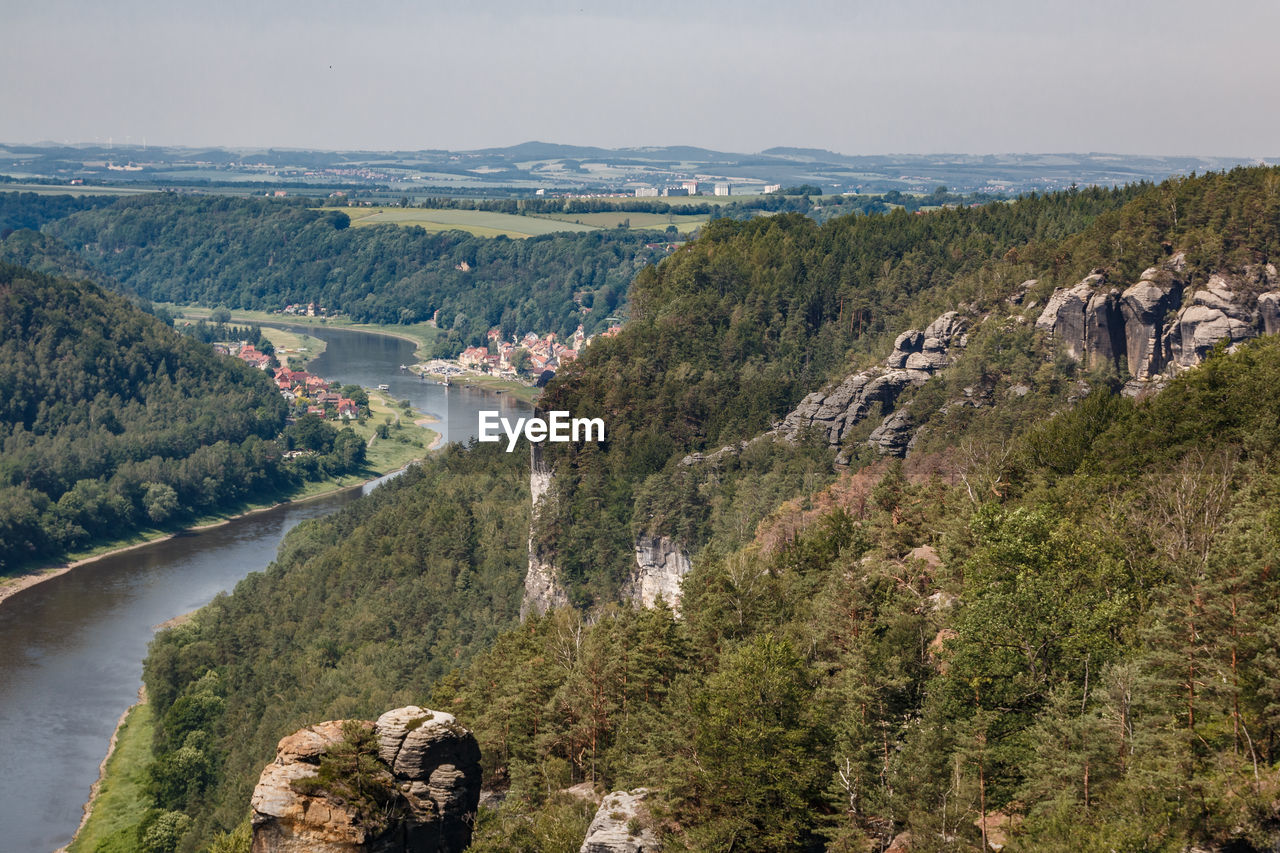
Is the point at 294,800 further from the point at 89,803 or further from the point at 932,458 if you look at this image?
the point at 89,803

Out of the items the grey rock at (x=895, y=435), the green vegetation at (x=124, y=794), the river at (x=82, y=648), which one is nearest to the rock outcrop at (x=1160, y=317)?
the grey rock at (x=895, y=435)

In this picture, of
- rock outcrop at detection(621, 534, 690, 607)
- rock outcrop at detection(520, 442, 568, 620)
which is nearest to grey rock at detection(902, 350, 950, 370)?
rock outcrop at detection(621, 534, 690, 607)

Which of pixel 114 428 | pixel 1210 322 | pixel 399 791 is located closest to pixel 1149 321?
pixel 1210 322

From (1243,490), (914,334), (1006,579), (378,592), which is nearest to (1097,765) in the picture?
(1006,579)

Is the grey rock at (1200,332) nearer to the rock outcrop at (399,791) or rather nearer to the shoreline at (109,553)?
the rock outcrop at (399,791)

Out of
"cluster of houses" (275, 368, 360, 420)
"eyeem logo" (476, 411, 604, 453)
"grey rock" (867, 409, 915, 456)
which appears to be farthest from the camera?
"cluster of houses" (275, 368, 360, 420)

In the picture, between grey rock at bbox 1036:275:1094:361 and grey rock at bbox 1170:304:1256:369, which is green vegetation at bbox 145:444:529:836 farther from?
grey rock at bbox 1170:304:1256:369

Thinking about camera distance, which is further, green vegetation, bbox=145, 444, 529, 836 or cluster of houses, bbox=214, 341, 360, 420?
cluster of houses, bbox=214, 341, 360, 420
